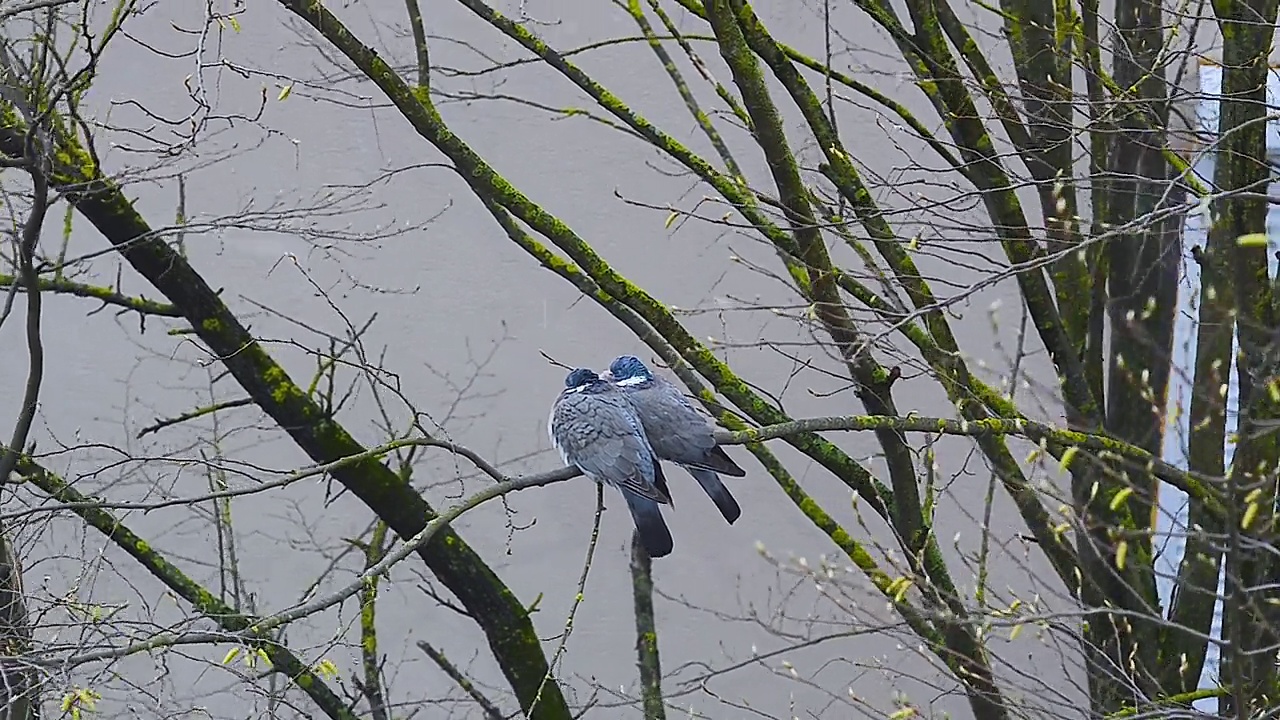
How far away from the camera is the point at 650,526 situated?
10.9 ft

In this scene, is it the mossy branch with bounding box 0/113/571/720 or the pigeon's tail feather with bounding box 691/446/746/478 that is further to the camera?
the mossy branch with bounding box 0/113/571/720

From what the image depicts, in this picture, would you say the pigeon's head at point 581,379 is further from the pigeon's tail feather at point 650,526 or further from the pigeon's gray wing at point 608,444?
the pigeon's tail feather at point 650,526

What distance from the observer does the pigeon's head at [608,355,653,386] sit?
381cm

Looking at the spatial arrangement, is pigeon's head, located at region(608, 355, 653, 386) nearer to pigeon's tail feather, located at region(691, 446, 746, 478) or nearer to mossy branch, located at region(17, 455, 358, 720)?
pigeon's tail feather, located at region(691, 446, 746, 478)

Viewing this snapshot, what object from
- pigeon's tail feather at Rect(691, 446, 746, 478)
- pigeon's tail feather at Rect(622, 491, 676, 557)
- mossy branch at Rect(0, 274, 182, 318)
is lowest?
pigeon's tail feather at Rect(622, 491, 676, 557)

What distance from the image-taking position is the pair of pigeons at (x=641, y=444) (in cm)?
333

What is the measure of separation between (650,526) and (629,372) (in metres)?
0.69

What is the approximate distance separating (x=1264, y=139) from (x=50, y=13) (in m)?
2.85

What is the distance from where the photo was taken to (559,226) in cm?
379

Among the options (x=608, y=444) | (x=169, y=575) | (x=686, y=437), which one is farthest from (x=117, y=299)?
(x=686, y=437)

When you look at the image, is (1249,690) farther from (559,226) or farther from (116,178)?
(116,178)

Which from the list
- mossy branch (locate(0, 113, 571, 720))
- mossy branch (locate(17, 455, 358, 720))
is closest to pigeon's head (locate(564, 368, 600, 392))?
mossy branch (locate(0, 113, 571, 720))

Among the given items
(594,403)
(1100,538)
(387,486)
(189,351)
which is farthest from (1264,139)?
(189,351)

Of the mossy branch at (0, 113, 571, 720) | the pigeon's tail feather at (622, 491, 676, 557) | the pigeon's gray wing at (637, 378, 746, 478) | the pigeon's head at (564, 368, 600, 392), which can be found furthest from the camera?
the mossy branch at (0, 113, 571, 720)
